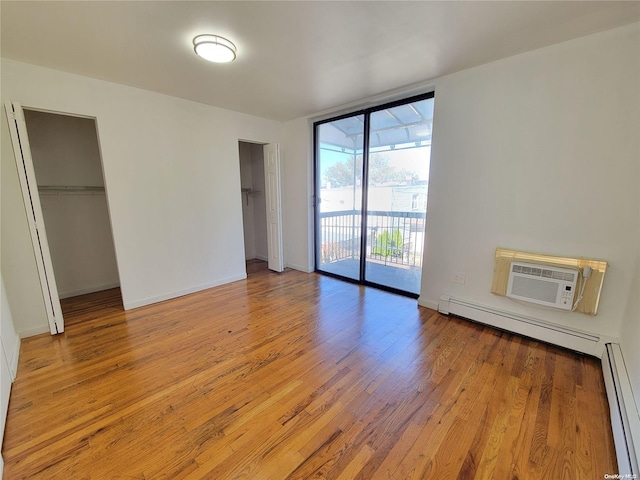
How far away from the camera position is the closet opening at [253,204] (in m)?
4.95

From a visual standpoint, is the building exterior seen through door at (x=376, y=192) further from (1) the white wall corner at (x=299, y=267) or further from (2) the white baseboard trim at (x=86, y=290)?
(2) the white baseboard trim at (x=86, y=290)

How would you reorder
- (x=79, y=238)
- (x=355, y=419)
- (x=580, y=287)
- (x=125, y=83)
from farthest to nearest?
(x=79, y=238) → (x=125, y=83) → (x=580, y=287) → (x=355, y=419)

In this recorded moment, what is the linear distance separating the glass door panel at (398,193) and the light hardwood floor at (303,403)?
0.94 m

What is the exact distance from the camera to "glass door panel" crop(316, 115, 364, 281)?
142 inches

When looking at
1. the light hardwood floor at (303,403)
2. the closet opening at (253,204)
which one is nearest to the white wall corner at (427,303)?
the light hardwood floor at (303,403)

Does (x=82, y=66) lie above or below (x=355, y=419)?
above

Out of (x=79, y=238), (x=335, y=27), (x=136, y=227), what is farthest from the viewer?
(x=79, y=238)

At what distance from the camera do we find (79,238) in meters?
3.34

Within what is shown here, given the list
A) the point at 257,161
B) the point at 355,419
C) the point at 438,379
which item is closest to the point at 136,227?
A: the point at 257,161

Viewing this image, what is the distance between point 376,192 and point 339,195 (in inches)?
26.6

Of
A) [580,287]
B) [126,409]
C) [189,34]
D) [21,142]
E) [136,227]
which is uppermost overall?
[189,34]

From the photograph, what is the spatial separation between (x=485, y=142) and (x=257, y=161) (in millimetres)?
3766

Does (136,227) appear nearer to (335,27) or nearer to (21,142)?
(21,142)

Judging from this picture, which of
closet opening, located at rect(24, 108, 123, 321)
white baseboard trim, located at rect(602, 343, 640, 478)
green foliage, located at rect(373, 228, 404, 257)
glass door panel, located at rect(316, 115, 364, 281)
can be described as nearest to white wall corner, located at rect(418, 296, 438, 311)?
green foliage, located at rect(373, 228, 404, 257)
